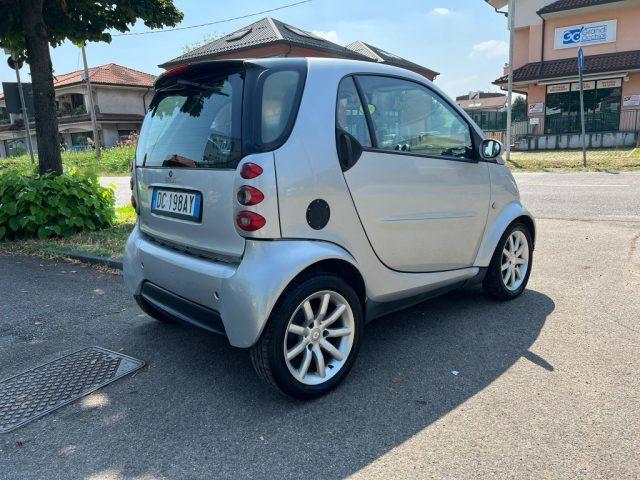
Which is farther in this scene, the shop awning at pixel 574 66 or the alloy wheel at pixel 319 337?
the shop awning at pixel 574 66

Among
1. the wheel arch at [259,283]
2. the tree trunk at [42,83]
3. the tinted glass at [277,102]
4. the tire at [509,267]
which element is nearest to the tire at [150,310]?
the wheel arch at [259,283]

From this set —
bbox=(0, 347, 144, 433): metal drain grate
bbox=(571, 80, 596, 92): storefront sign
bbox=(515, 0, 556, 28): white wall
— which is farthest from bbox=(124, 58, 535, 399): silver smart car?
bbox=(515, 0, 556, 28): white wall

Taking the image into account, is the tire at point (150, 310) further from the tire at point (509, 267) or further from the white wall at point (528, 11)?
the white wall at point (528, 11)

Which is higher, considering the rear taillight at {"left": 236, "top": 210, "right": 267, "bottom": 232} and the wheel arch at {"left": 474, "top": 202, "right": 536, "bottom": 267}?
the rear taillight at {"left": 236, "top": 210, "right": 267, "bottom": 232}

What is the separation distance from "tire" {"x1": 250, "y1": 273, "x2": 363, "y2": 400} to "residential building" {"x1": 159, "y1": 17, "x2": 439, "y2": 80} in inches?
967

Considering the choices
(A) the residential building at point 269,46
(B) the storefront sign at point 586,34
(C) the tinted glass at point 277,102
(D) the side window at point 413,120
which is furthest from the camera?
(A) the residential building at point 269,46

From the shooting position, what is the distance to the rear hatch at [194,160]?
8.91 feet

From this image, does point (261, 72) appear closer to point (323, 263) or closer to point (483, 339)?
point (323, 263)

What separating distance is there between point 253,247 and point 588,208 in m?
7.51

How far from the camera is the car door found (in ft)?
10.0

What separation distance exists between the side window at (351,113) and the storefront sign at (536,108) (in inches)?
981

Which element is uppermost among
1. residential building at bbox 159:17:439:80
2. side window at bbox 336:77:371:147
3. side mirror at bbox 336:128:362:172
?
residential building at bbox 159:17:439:80

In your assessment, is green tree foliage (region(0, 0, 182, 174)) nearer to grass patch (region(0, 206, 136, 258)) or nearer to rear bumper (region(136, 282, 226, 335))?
grass patch (region(0, 206, 136, 258))

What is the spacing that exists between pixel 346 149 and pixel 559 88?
82.5 ft
